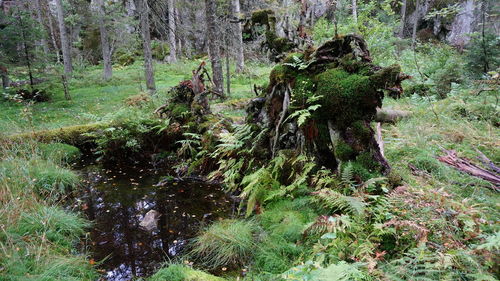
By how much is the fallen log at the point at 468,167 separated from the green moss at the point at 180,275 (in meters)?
3.59

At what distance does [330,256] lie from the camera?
269 centimetres

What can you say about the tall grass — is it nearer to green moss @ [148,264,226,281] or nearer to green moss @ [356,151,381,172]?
green moss @ [148,264,226,281]

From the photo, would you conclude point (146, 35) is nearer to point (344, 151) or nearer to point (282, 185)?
point (282, 185)

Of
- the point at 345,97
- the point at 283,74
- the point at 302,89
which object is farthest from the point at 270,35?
the point at 345,97

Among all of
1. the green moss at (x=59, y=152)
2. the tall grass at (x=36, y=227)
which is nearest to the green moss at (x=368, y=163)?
the tall grass at (x=36, y=227)

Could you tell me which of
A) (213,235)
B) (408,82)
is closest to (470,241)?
(213,235)

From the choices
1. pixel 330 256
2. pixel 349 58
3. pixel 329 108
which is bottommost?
pixel 330 256

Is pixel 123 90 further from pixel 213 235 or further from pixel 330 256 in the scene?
pixel 330 256

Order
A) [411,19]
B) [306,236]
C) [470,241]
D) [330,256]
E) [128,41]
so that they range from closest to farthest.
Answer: [470,241]
[330,256]
[306,236]
[128,41]
[411,19]

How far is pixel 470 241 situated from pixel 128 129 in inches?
274

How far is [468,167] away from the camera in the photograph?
406cm

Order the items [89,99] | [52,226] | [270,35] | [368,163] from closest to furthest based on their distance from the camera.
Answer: [368,163] → [52,226] → [270,35] → [89,99]

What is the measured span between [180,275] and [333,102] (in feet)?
9.28

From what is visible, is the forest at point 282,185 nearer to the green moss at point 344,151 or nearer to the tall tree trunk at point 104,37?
the green moss at point 344,151
